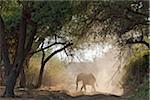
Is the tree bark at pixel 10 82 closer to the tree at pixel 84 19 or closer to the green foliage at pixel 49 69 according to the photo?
the tree at pixel 84 19

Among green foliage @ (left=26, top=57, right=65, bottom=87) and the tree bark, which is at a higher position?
green foliage @ (left=26, top=57, right=65, bottom=87)

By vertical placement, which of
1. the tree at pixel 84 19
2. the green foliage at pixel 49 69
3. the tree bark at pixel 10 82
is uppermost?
the tree at pixel 84 19

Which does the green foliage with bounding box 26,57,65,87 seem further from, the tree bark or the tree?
the tree bark

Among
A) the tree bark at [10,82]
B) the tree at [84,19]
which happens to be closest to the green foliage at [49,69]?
the tree at [84,19]

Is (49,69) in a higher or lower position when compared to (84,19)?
lower

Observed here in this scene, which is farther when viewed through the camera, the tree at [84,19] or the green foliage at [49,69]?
the green foliage at [49,69]

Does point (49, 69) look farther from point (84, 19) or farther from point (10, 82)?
point (84, 19)

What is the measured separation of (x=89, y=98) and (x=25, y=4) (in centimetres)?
426

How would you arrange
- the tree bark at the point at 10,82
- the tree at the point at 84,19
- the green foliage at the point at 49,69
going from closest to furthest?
the tree at the point at 84,19 < the tree bark at the point at 10,82 < the green foliage at the point at 49,69

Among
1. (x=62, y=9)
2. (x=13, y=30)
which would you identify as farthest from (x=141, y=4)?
(x=13, y=30)

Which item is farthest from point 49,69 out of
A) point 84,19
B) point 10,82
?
point 84,19

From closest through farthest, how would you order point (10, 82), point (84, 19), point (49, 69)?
point (84, 19) < point (10, 82) < point (49, 69)

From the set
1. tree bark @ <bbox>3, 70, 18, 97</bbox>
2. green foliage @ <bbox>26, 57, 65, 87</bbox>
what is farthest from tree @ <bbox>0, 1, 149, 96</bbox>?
green foliage @ <bbox>26, 57, 65, 87</bbox>

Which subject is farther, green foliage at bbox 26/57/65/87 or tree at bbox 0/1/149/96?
green foliage at bbox 26/57/65/87
